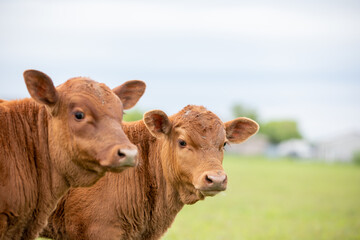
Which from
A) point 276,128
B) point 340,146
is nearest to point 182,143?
point 340,146

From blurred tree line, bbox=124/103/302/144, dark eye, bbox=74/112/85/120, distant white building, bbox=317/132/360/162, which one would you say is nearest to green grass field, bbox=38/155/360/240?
dark eye, bbox=74/112/85/120

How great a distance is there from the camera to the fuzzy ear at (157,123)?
7.86 metres

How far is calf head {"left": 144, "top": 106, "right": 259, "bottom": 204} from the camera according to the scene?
24.0ft

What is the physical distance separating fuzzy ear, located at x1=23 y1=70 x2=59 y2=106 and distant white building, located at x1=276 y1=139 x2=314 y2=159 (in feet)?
397

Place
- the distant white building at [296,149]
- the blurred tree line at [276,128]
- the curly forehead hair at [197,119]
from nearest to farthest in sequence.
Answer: the curly forehead hair at [197,119]
the distant white building at [296,149]
the blurred tree line at [276,128]

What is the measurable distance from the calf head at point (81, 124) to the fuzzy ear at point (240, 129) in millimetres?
2690

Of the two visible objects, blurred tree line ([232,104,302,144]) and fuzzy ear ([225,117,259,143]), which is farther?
blurred tree line ([232,104,302,144])

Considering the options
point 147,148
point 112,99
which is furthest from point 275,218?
point 112,99

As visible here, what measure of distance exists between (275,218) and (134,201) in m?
15.0

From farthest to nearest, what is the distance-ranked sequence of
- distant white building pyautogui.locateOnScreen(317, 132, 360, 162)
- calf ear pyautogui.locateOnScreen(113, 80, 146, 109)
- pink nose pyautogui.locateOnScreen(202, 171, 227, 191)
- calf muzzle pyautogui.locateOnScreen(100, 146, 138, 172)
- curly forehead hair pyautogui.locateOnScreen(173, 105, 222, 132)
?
distant white building pyautogui.locateOnScreen(317, 132, 360, 162) → curly forehead hair pyautogui.locateOnScreen(173, 105, 222, 132) → calf ear pyautogui.locateOnScreen(113, 80, 146, 109) → pink nose pyautogui.locateOnScreen(202, 171, 227, 191) → calf muzzle pyautogui.locateOnScreen(100, 146, 138, 172)

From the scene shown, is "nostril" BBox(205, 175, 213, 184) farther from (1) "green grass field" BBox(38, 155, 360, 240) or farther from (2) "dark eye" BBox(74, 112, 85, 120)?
(1) "green grass field" BBox(38, 155, 360, 240)

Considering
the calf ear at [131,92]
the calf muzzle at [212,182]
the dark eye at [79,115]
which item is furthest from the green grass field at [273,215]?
the dark eye at [79,115]

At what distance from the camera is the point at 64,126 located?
614 cm

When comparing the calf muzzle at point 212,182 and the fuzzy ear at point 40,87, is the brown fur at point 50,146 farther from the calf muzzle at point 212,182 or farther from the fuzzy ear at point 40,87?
the calf muzzle at point 212,182
